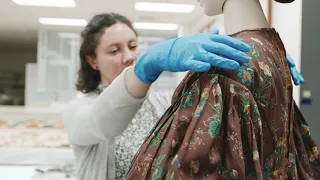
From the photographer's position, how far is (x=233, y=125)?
66 cm

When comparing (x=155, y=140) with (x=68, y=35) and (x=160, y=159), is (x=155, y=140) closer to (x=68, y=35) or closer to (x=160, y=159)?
(x=160, y=159)

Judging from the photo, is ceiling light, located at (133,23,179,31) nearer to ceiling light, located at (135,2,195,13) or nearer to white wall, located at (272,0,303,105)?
ceiling light, located at (135,2,195,13)

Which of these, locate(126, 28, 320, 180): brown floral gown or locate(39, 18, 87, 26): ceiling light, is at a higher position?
locate(39, 18, 87, 26): ceiling light

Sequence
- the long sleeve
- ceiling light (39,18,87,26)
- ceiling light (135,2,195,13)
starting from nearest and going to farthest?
the long sleeve, ceiling light (135,2,195,13), ceiling light (39,18,87,26)

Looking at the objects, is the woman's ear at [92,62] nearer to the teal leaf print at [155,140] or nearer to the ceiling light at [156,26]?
the teal leaf print at [155,140]

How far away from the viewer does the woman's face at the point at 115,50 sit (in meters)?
1.47

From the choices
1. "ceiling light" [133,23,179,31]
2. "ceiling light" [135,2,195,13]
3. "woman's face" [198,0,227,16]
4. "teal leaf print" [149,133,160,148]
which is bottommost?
"teal leaf print" [149,133,160,148]

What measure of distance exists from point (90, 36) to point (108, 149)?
0.54 metres

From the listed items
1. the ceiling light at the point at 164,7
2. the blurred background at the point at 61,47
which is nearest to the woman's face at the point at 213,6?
the blurred background at the point at 61,47

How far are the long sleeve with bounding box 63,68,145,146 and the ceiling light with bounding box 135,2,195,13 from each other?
3.42 meters

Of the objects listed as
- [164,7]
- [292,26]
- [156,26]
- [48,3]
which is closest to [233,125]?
[292,26]

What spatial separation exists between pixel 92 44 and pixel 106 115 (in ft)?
1.96

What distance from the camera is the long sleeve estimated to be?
96 centimetres

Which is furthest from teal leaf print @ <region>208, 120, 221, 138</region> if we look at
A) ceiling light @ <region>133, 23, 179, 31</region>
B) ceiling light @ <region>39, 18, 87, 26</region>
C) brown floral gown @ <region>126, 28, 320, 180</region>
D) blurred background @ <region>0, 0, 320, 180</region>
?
ceiling light @ <region>133, 23, 179, 31</region>
